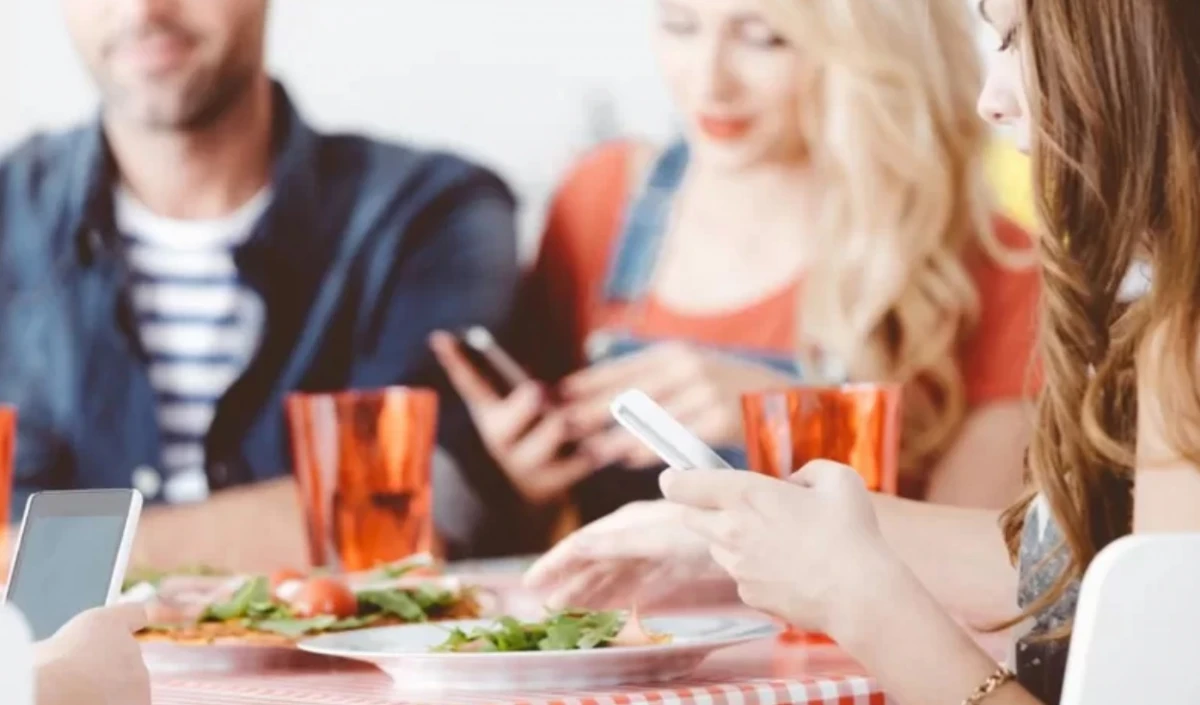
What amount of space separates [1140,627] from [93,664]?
0.56 meters

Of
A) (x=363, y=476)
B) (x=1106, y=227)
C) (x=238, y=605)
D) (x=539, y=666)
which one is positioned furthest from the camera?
(x=363, y=476)

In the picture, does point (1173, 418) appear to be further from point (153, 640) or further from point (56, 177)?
point (56, 177)

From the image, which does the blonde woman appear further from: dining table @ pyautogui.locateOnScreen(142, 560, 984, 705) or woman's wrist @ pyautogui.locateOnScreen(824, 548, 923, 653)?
woman's wrist @ pyautogui.locateOnScreen(824, 548, 923, 653)

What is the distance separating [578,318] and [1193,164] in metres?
1.66

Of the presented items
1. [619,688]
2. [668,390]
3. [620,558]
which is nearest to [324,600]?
[620,558]

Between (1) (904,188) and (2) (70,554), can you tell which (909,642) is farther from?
(1) (904,188)

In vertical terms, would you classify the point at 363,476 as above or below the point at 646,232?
below

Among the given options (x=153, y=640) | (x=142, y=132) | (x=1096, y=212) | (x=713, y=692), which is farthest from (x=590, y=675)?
(x=142, y=132)

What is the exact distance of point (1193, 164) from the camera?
3.94 feet

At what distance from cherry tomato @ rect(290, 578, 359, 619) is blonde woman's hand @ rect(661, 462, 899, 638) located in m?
0.35

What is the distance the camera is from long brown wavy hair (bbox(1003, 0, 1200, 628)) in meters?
1.19

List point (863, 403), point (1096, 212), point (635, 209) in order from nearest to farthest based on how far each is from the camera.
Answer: point (1096, 212) < point (863, 403) < point (635, 209)

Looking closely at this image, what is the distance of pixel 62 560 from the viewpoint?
1123 millimetres

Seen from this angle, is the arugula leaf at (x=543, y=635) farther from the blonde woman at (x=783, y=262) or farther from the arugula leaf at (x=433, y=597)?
the blonde woman at (x=783, y=262)
